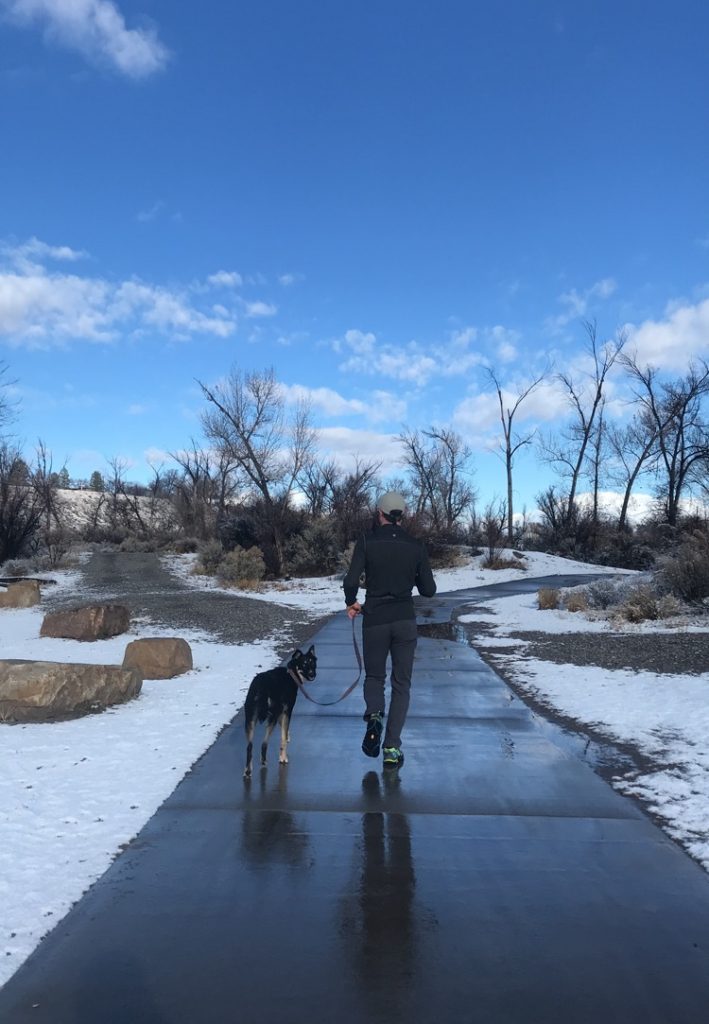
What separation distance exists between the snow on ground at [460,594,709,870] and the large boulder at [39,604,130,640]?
6238mm

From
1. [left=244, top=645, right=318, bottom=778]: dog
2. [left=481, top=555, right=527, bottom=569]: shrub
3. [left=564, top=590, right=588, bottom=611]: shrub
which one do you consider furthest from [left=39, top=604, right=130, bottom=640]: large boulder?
[left=481, top=555, right=527, bottom=569]: shrub

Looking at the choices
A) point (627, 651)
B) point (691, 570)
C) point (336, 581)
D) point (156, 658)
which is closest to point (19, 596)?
point (336, 581)

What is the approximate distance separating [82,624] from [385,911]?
1035 centimetres

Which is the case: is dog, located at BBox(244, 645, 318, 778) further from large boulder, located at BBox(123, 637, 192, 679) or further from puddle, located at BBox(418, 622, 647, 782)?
large boulder, located at BBox(123, 637, 192, 679)

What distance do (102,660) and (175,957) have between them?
326 inches

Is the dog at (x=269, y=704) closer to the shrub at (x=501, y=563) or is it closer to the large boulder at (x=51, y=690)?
the large boulder at (x=51, y=690)

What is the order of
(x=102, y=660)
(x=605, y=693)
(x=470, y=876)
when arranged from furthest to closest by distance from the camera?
(x=102, y=660)
(x=605, y=693)
(x=470, y=876)

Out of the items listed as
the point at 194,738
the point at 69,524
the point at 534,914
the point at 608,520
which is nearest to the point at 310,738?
the point at 194,738

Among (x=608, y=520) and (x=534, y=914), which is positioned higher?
(x=608, y=520)

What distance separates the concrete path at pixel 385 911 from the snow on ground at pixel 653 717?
0.27 metres

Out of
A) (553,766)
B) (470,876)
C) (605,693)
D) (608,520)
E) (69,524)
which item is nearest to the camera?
(470,876)

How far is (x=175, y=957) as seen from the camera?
3.07 meters

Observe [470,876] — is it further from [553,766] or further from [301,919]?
[553,766]

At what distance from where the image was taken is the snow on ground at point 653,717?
4.91m
